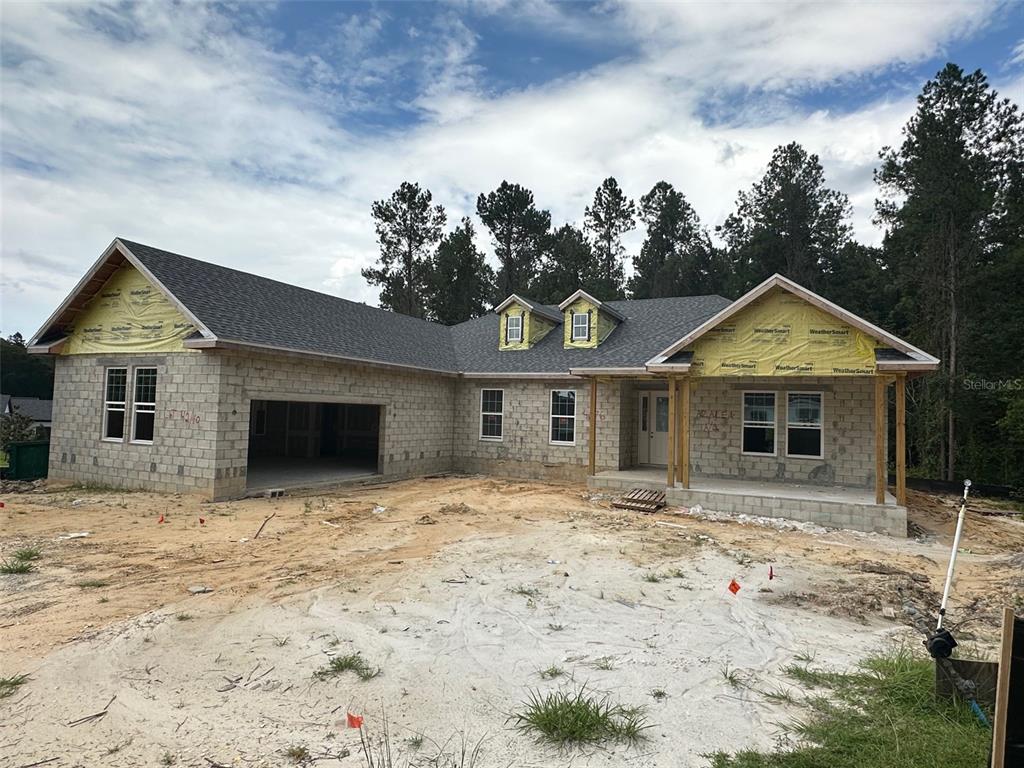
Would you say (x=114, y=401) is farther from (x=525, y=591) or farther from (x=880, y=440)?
(x=880, y=440)

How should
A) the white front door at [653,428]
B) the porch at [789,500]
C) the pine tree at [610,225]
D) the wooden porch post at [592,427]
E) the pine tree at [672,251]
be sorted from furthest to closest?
the pine tree at [610,225] < the pine tree at [672,251] < the white front door at [653,428] < the wooden porch post at [592,427] < the porch at [789,500]

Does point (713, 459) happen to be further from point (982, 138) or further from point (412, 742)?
point (982, 138)

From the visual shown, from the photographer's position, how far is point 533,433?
696 inches

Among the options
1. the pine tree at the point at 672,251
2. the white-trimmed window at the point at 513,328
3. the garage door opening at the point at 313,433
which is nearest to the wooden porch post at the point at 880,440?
the white-trimmed window at the point at 513,328

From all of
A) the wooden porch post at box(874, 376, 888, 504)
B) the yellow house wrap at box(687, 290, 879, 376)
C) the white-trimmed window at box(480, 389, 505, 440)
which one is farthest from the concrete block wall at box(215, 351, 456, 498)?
the wooden porch post at box(874, 376, 888, 504)

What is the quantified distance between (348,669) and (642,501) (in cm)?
953

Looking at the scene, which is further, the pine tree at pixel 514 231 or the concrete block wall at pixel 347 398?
the pine tree at pixel 514 231

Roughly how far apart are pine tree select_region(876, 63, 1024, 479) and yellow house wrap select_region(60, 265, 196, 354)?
87.0 feet

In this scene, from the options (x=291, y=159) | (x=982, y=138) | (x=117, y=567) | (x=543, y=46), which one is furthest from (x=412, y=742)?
(x=982, y=138)

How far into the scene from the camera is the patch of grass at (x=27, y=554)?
290 inches

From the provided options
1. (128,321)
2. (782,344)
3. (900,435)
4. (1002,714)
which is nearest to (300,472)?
(128,321)

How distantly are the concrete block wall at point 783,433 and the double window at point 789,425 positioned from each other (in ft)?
0.40

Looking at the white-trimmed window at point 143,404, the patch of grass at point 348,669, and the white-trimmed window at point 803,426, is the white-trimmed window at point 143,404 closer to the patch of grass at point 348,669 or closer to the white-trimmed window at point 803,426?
the patch of grass at point 348,669

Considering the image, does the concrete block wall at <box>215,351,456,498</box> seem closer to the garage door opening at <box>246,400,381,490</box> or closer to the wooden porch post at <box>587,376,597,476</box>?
the garage door opening at <box>246,400,381,490</box>
